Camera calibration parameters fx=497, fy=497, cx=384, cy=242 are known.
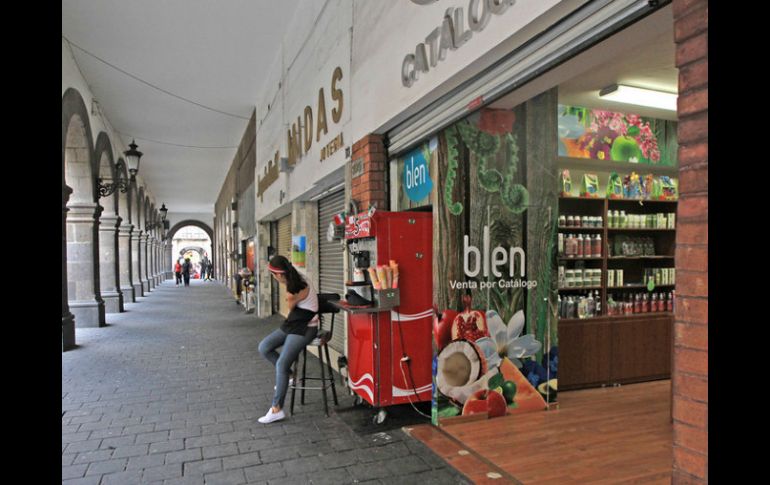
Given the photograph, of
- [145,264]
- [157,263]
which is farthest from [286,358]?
[157,263]

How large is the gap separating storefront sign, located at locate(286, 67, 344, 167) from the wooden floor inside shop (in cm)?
345

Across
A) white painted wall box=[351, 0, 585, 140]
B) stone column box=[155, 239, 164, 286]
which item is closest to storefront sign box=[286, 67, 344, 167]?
white painted wall box=[351, 0, 585, 140]

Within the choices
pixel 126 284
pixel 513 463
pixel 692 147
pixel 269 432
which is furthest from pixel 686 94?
pixel 126 284

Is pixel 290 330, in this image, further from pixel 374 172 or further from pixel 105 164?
pixel 105 164

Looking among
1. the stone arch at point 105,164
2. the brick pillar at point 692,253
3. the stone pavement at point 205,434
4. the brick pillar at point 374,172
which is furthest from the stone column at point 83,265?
the brick pillar at point 692,253

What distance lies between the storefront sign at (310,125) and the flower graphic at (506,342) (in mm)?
2811

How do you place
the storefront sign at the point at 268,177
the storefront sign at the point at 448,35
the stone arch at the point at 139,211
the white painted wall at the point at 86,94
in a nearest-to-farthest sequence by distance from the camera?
1. the storefront sign at the point at 448,35
2. the white painted wall at the point at 86,94
3. the storefront sign at the point at 268,177
4. the stone arch at the point at 139,211

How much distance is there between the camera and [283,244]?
11148mm

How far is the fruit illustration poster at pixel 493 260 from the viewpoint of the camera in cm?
406

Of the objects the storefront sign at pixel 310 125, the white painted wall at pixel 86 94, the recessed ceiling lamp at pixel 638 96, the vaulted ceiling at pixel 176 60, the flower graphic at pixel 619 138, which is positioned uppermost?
the vaulted ceiling at pixel 176 60

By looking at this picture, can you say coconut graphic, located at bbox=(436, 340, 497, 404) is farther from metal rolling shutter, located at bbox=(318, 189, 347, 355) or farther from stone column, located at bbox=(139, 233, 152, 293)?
stone column, located at bbox=(139, 233, 152, 293)

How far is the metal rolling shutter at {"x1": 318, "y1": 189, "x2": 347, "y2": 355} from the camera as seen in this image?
7.03 m

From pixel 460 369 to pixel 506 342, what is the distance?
45 cm

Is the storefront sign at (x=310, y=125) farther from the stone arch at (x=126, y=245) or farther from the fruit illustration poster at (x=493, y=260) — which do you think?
the stone arch at (x=126, y=245)
